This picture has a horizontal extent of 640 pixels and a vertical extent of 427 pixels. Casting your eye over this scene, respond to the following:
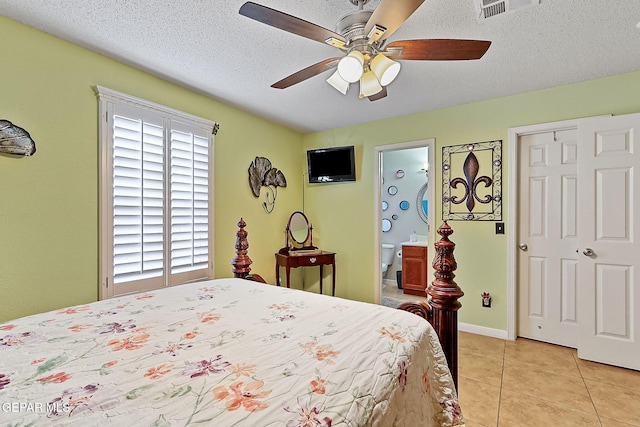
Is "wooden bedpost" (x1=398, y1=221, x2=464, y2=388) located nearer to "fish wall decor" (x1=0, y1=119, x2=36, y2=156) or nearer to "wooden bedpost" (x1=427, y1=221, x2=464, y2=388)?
"wooden bedpost" (x1=427, y1=221, x2=464, y2=388)

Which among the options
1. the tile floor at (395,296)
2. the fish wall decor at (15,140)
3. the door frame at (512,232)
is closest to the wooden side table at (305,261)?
the tile floor at (395,296)

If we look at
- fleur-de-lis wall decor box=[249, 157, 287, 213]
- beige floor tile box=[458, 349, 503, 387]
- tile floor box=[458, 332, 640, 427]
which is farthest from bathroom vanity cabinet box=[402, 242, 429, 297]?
fleur-de-lis wall decor box=[249, 157, 287, 213]

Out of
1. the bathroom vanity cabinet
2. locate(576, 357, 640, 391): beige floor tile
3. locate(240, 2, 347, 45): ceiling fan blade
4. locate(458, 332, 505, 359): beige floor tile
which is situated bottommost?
locate(458, 332, 505, 359): beige floor tile

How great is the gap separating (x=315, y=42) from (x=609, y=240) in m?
2.83

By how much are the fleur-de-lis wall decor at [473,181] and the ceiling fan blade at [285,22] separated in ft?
7.33

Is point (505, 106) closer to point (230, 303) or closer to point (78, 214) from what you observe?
point (230, 303)

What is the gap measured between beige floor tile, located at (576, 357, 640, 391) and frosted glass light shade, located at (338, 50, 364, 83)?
9.16 feet

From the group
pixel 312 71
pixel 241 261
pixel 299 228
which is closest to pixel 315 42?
pixel 312 71

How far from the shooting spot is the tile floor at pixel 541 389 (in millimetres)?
1802

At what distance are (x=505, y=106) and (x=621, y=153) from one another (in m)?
1.02

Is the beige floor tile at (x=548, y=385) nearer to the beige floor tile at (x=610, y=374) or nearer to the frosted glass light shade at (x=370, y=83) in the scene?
the beige floor tile at (x=610, y=374)

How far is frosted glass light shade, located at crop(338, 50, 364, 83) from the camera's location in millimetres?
1463

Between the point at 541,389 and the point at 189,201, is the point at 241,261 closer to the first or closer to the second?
the point at 189,201

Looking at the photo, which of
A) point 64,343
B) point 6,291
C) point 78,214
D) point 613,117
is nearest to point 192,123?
point 78,214
